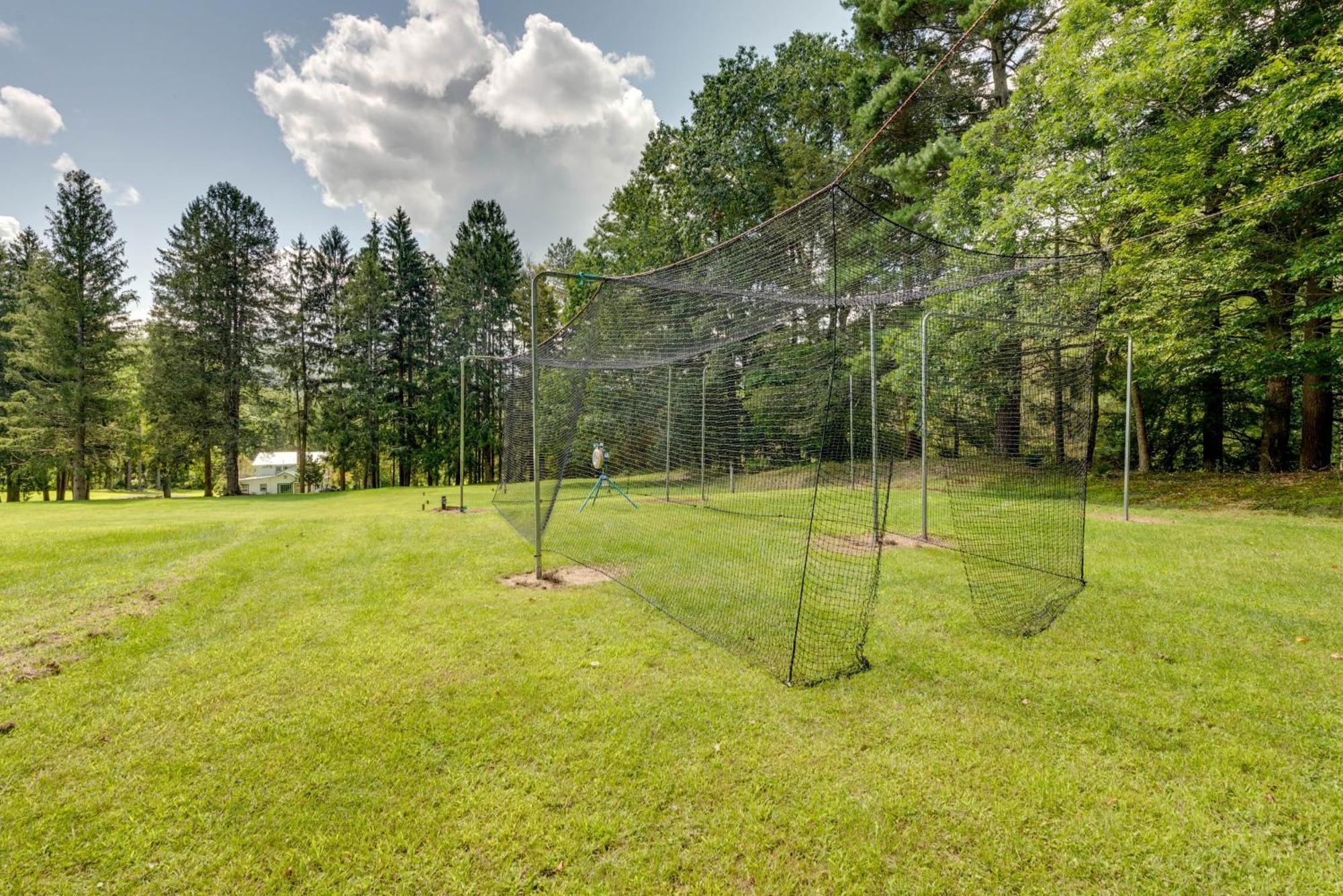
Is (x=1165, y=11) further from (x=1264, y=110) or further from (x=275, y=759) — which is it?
(x=275, y=759)

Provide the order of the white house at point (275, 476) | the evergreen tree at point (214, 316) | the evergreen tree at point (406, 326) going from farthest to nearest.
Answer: the white house at point (275, 476) < the evergreen tree at point (406, 326) < the evergreen tree at point (214, 316)

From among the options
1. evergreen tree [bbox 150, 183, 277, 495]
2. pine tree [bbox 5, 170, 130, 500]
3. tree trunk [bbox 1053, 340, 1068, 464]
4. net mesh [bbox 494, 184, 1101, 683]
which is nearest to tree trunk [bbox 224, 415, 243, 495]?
evergreen tree [bbox 150, 183, 277, 495]

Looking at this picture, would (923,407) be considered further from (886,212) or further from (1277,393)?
(886,212)

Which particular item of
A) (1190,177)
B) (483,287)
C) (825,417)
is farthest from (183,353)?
(1190,177)

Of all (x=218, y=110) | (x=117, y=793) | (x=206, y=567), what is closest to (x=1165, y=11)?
(x=117, y=793)

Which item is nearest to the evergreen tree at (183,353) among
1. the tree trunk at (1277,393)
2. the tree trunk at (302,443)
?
the tree trunk at (302,443)

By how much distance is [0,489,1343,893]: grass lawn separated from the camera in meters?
1.58

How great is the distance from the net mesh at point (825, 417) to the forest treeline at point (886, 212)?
207 centimetres

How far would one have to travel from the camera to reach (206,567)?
480cm

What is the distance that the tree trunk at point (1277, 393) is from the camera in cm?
845

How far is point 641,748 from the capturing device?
2.15 metres

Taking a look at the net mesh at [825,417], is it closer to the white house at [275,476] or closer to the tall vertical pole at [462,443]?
the tall vertical pole at [462,443]

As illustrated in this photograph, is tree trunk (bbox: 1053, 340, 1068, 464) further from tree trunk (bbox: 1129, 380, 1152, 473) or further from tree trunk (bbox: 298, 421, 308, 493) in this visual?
tree trunk (bbox: 298, 421, 308, 493)

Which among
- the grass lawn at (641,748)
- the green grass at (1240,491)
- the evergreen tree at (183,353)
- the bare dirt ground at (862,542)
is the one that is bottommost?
the grass lawn at (641,748)
